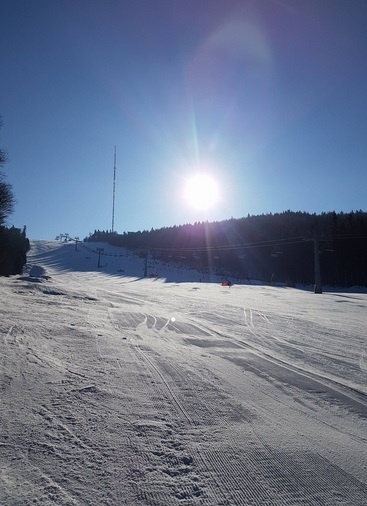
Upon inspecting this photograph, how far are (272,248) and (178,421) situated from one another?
80.6m

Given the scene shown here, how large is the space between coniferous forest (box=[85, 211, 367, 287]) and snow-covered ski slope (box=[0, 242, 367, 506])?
124 ft

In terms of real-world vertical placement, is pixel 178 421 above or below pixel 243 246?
below

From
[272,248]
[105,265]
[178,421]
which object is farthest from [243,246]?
[178,421]

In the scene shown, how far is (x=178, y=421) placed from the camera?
11.0 feet

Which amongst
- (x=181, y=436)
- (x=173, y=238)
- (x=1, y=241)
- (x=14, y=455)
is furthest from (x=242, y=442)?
(x=173, y=238)

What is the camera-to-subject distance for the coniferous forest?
67438mm

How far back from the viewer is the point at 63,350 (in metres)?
5.76

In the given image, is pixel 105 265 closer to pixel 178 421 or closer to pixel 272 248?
pixel 272 248

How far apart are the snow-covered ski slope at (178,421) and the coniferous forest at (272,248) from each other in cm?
3776

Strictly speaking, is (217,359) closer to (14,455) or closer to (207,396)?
(207,396)

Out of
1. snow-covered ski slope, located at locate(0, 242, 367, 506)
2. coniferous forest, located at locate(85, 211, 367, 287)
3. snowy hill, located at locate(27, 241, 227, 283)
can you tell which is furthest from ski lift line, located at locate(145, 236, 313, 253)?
snow-covered ski slope, located at locate(0, 242, 367, 506)

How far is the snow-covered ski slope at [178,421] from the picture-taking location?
2.36m

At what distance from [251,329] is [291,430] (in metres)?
5.69

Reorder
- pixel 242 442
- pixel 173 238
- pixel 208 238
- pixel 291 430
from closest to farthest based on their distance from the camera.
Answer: pixel 242 442 < pixel 291 430 < pixel 208 238 < pixel 173 238
